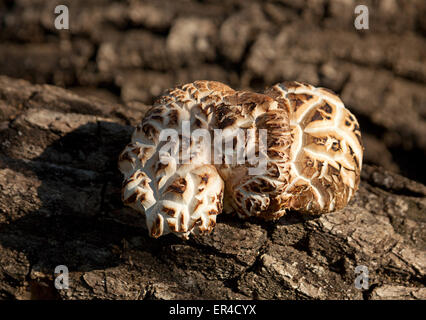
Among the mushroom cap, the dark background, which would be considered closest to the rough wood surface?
the mushroom cap

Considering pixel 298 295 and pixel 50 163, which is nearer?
pixel 298 295

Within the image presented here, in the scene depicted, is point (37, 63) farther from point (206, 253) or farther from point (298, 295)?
point (298, 295)

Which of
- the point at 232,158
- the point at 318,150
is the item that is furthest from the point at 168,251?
the point at 318,150

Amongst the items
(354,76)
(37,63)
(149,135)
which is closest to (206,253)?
(149,135)

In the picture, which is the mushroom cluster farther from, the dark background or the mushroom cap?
the dark background

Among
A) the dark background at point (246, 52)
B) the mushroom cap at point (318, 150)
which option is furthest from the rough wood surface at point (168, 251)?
the dark background at point (246, 52)
